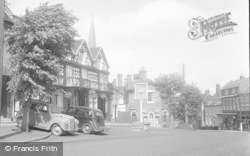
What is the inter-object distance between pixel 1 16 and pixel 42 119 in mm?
10177

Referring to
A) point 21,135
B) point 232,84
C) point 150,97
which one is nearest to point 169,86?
point 150,97

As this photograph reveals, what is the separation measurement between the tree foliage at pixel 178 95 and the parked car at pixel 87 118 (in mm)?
29675

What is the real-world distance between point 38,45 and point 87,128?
23.8 feet

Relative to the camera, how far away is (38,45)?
781 inches

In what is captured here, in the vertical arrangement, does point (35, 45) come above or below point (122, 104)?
above

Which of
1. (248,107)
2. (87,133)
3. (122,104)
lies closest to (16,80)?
(87,133)

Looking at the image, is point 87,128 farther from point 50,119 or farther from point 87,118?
point 50,119

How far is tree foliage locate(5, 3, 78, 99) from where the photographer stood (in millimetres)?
19203

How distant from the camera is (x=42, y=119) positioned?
805 inches

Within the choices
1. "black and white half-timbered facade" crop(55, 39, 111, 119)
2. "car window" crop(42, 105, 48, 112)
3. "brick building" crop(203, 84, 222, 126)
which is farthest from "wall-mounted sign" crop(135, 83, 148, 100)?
"car window" crop(42, 105, 48, 112)

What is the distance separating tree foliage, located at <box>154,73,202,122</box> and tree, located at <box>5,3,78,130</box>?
34334 mm

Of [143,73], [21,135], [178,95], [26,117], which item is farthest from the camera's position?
[143,73]

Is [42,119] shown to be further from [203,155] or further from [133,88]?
[133,88]

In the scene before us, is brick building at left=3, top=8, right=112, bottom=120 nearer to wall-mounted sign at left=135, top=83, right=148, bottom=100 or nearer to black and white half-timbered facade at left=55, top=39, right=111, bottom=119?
black and white half-timbered facade at left=55, top=39, right=111, bottom=119
